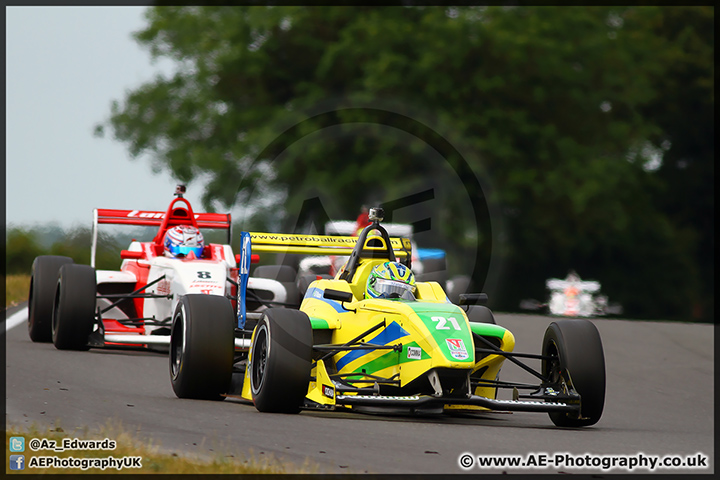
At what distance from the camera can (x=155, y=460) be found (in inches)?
265

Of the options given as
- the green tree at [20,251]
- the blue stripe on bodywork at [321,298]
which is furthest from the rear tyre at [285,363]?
the green tree at [20,251]

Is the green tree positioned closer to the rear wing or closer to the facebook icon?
the rear wing

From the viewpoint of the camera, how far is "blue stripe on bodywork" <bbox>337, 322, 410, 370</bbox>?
9344 mm

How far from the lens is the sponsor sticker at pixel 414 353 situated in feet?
29.7

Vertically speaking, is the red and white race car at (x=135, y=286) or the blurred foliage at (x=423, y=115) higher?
the blurred foliage at (x=423, y=115)

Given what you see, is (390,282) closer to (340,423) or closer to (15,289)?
(340,423)

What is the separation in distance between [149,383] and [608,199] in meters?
29.8

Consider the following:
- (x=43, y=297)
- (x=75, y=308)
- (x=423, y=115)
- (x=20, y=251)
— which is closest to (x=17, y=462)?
(x=75, y=308)

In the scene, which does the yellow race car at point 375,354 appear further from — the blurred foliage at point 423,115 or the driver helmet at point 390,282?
the blurred foliage at point 423,115

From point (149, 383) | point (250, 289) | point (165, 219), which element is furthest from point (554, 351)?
point (165, 219)

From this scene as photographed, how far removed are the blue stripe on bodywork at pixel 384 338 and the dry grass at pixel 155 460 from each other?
2528 mm

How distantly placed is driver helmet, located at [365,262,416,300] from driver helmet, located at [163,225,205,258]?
5549 millimetres

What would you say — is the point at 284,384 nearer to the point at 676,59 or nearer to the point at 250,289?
the point at 250,289

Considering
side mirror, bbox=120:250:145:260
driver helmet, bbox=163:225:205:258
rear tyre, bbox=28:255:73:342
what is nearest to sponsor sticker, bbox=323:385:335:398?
driver helmet, bbox=163:225:205:258
